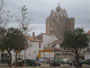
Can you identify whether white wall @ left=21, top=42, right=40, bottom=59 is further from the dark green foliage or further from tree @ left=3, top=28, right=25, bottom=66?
the dark green foliage

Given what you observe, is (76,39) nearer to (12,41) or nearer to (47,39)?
(12,41)

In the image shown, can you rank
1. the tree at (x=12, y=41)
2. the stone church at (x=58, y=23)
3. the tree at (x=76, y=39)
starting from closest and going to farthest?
the tree at (x=12, y=41)
the tree at (x=76, y=39)
the stone church at (x=58, y=23)

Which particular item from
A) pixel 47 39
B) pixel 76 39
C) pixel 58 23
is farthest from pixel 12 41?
pixel 58 23

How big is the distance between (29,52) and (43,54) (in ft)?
16.5

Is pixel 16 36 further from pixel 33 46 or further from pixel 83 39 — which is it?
pixel 33 46

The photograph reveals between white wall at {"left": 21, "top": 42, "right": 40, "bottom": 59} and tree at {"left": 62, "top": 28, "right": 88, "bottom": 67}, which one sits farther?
white wall at {"left": 21, "top": 42, "right": 40, "bottom": 59}

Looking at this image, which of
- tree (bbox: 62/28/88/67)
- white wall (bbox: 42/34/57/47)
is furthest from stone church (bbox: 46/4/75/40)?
tree (bbox: 62/28/88/67)

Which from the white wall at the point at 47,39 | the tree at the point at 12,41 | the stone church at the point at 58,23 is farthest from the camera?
the stone church at the point at 58,23

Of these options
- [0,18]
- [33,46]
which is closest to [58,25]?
[33,46]

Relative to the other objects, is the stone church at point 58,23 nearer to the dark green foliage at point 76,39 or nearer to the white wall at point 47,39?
the white wall at point 47,39

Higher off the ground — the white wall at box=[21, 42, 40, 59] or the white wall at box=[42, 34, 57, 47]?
the white wall at box=[42, 34, 57, 47]

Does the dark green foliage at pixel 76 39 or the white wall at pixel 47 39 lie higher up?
the white wall at pixel 47 39

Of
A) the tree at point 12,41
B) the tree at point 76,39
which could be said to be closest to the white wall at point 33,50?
the tree at point 12,41

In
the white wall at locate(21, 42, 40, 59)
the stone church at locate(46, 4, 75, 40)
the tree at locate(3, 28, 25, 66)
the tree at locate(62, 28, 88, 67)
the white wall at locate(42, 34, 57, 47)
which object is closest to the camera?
the tree at locate(3, 28, 25, 66)
